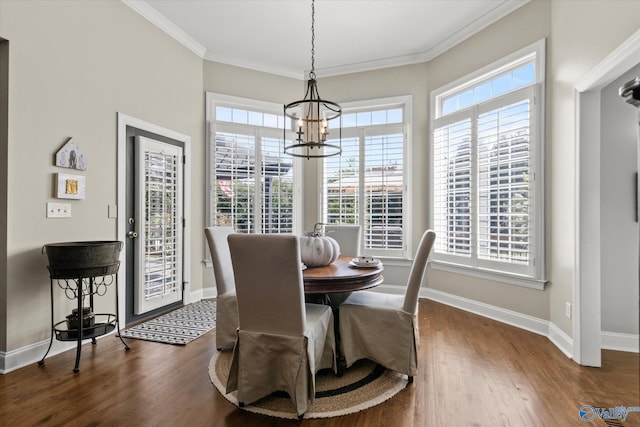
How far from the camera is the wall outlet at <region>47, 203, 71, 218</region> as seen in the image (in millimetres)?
2636

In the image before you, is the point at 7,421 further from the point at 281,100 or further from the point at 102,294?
the point at 281,100

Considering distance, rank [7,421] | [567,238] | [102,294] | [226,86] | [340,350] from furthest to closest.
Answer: [226,86], [102,294], [567,238], [340,350], [7,421]

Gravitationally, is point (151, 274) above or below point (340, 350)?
above

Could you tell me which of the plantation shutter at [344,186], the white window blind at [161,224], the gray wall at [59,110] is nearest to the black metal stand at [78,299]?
the gray wall at [59,110]

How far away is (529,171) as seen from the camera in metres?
3.23

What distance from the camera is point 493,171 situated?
355cm

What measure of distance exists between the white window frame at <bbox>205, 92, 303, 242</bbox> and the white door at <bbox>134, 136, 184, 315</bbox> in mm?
447

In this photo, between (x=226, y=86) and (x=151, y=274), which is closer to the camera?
(x=151, y=274)

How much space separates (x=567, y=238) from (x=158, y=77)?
4.33 meters

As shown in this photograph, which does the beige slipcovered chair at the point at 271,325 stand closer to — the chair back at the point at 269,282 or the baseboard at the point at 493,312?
the chair back at the point at 269,282

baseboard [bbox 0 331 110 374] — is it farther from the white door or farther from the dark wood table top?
the dark wood table top

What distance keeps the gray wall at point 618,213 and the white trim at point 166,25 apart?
4.35m

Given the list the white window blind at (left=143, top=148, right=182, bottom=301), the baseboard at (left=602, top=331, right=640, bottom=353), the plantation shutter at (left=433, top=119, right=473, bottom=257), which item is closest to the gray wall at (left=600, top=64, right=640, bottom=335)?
the baseboard at (left=602, top=331, right=640, bottom=353)

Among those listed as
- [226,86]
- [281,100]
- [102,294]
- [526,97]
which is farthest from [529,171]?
[102,294]
